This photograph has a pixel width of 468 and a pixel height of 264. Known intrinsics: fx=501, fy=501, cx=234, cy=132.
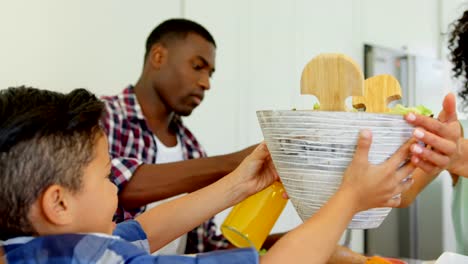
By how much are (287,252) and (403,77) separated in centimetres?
290

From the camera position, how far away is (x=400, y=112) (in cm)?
60

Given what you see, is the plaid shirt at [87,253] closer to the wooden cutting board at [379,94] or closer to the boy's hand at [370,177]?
the boy's hand at [370,177]

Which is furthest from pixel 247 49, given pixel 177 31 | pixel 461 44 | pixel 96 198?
pixel 96 198

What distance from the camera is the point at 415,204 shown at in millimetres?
3215

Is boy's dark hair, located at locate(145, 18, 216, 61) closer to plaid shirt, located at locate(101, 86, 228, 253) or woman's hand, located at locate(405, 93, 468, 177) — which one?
plaid shirt, located at locate(101, 86, 228, 253)

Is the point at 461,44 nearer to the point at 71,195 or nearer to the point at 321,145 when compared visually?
the point at 321,145

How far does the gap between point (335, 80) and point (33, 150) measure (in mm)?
365

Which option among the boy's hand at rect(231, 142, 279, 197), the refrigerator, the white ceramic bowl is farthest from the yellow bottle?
the refrigerator

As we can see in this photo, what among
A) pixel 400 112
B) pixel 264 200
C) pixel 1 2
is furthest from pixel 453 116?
pixel 1 2

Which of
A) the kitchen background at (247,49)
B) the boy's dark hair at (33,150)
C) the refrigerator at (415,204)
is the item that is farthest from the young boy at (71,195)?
the refrigerator at (415,204)

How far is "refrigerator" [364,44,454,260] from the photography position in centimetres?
307

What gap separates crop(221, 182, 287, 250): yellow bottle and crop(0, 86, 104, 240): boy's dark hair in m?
0.30

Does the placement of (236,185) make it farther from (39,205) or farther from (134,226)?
(39,205)

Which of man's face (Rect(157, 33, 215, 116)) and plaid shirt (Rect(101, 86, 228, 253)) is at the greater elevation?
man's face (Rect(157, 33, 215, 116))
